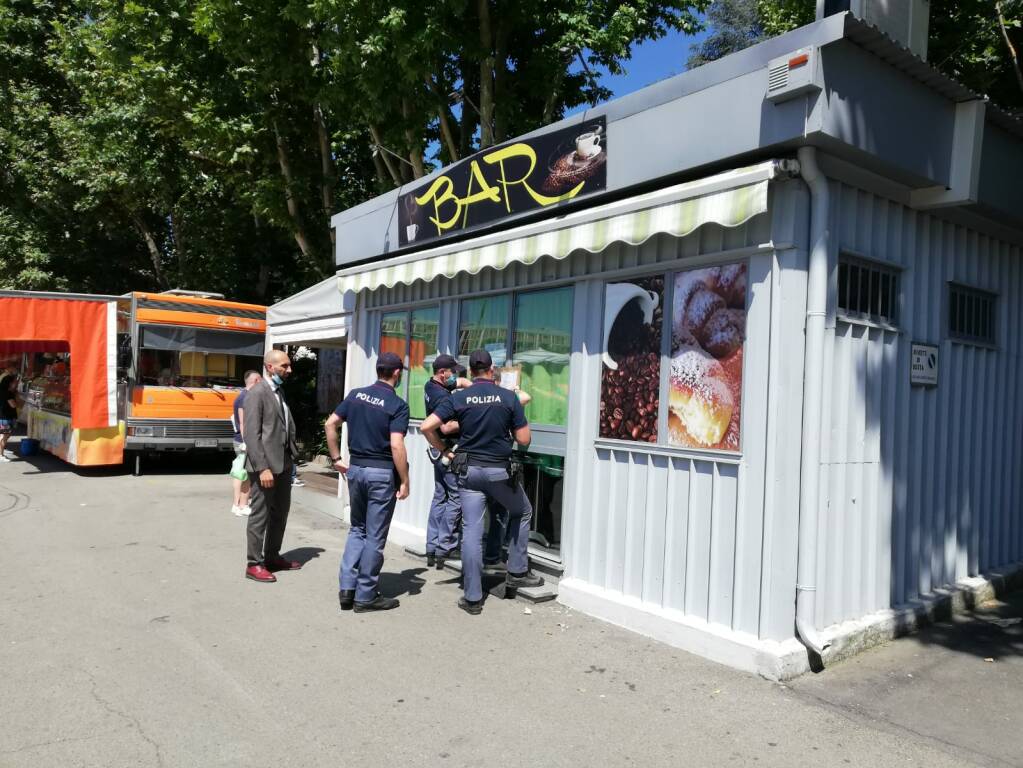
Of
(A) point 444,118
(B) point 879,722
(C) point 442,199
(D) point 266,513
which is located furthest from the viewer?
(A) point 444,118

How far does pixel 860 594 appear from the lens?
513 cm

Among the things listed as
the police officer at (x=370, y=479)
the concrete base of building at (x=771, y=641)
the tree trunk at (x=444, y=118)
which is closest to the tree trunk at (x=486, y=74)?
the tree trunk at (x=444, y=118)

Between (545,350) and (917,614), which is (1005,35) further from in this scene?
(917,614)

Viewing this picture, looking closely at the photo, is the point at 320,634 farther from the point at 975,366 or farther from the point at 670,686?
the point at 975,366

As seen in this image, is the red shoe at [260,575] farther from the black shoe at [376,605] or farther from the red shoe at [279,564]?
the black shoe at [376,605]

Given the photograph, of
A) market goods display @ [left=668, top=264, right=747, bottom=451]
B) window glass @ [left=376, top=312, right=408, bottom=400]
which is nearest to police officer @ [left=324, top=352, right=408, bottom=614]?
market goods display @ [left=668, top=264, right=747, bottom=451]

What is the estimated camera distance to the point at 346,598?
18.9 ft

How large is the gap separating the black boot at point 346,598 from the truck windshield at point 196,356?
28.1ft

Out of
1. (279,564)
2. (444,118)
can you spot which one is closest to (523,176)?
(279,564)

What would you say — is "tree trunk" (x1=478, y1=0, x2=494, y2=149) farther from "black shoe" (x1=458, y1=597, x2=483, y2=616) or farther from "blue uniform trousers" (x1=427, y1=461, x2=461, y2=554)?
"black shoe" (x1=458, y1=597, x2=483, y2=616)

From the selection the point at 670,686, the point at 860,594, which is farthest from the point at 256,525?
the point at 860,594

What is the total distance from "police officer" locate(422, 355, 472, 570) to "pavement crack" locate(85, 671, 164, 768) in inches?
130

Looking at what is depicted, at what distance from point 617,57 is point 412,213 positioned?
5.42m

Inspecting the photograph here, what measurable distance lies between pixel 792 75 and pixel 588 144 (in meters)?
1.94
